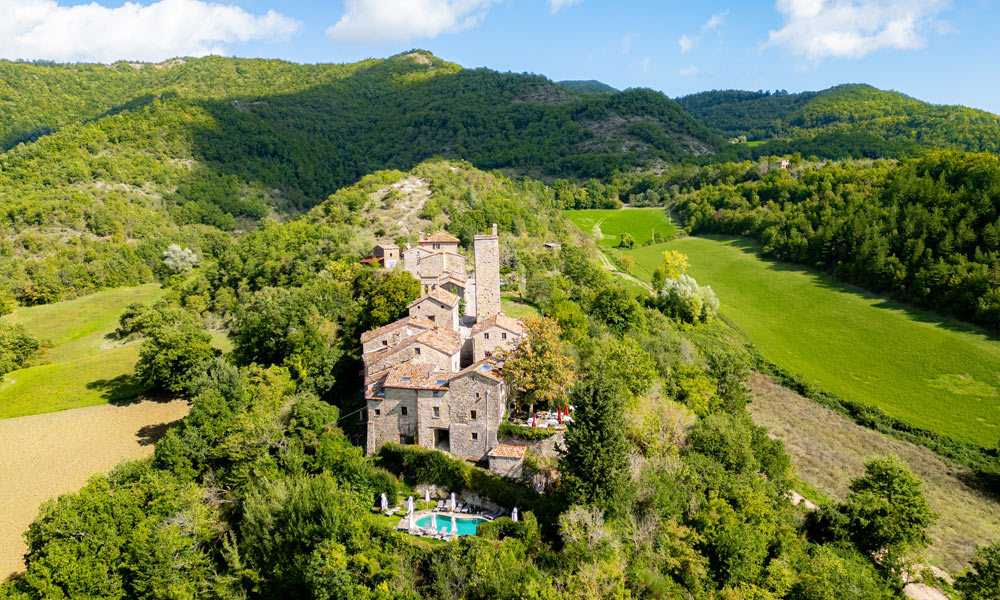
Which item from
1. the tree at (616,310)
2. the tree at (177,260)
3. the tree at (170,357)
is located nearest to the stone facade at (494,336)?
the tree at (616,310)

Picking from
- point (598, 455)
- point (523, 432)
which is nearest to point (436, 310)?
point (523, 432)

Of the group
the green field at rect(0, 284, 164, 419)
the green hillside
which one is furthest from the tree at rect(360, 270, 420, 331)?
the green hillside

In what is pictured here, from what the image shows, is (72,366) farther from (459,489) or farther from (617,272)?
(617,272)

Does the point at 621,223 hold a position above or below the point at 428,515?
above

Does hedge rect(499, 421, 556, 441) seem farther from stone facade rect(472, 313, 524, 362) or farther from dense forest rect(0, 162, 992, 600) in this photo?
stone facade rect(472, 313, 524, 362)

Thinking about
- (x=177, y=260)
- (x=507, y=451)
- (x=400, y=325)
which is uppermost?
(x=400, y=325)

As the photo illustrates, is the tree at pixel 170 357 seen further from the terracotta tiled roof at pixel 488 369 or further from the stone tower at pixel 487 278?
the terracotta tiled roof at pixel 488 369

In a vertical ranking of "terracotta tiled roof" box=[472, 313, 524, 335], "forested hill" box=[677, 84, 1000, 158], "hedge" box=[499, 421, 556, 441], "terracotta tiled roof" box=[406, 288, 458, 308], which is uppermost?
"forested hill" box=[677, 84, 1000, 158]
